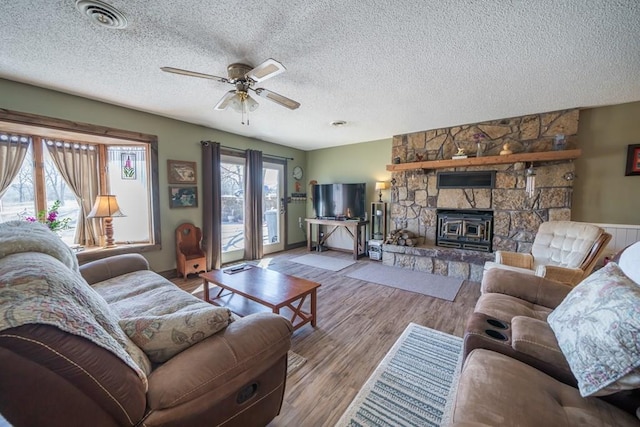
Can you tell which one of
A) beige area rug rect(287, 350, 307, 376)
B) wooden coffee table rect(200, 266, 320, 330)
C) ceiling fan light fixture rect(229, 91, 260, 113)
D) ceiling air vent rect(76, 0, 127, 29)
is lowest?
beige area rug rect(287, 350, 307, 376)

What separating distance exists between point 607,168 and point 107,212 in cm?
636

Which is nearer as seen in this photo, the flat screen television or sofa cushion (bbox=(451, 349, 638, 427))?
sofa cushion (bbox=(451, 349, 638, 427))

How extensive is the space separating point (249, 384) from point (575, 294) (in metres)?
1.72

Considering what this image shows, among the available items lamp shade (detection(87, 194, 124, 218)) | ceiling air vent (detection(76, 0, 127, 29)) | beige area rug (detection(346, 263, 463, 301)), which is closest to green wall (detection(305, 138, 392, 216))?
beige area rug (detection(346, 263, 463, 301))

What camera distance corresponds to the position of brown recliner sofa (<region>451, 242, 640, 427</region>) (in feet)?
2.88

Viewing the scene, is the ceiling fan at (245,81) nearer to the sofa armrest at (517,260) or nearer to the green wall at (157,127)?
the green wall at (157,127)

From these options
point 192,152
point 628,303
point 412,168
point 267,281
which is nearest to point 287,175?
point 192,152

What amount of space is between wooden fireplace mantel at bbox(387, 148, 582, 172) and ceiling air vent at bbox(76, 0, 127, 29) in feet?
12.7

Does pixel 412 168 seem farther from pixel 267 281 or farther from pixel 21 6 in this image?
pixel 21 6

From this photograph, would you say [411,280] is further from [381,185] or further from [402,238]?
[381,185]

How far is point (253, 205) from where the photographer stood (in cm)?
475

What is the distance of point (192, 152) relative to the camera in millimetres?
3957

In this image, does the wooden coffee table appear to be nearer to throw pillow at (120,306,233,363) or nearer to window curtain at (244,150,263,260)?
throw pillow at (120,306,233,363)

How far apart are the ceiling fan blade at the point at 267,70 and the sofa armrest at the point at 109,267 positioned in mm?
2084
